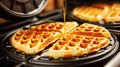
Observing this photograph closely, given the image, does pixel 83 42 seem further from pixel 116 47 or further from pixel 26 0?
pixel 26 0

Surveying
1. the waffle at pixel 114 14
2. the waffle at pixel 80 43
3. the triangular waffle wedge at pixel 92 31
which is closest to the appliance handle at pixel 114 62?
the waffle at pixel 80 43

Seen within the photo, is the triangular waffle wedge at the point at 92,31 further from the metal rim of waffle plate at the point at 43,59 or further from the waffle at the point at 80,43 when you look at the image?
the metal rim of waffle plate at the point at 43,59

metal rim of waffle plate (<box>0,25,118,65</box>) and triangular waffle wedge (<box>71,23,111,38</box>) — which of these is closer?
metal rim of waffle plate (<box>0,25,118,65</box>)

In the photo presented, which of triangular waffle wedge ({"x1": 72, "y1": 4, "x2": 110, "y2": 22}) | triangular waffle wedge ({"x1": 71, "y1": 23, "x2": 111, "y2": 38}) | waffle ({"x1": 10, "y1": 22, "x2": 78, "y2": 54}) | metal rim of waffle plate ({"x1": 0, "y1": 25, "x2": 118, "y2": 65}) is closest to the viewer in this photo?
metal rim of waffle plate ({"x1": 0, "y1": 25, "x2": 118, "y2": 65})

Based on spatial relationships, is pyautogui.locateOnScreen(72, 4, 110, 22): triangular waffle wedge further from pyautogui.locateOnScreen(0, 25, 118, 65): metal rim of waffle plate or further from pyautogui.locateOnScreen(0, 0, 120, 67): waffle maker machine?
pyautogui.locateOnScreen(0, 25, 118, 65): metal rim of waffle plate

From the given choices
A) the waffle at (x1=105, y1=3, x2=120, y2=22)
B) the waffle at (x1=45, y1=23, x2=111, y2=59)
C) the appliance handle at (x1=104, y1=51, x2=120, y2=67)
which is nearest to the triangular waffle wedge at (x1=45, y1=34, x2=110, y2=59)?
the waffle at (x1=45, y1=23, x2=111, y2=59)

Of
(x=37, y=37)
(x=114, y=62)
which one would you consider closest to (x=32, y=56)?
(x=37, y=37)
